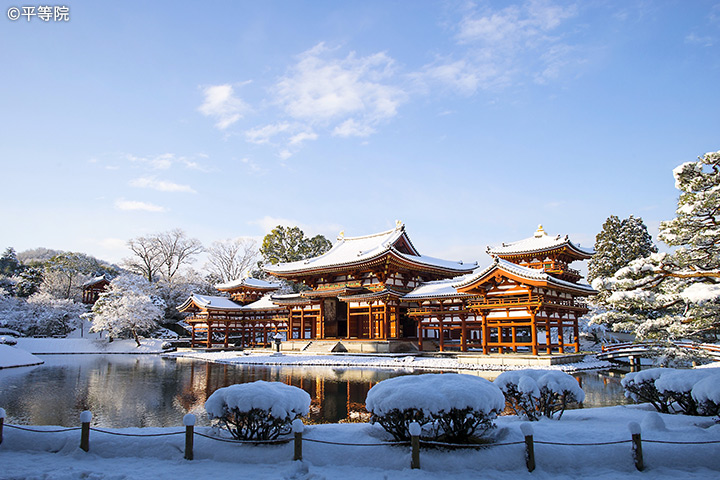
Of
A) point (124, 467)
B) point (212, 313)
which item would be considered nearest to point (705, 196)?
point (124, 467)

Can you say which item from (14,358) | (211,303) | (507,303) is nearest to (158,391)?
(14,358)

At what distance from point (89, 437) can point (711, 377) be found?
1122 centimetres

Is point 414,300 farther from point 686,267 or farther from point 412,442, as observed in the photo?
point 412,442

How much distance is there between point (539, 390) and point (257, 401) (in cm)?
589

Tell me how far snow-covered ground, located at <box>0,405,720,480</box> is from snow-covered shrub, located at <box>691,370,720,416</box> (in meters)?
0.55

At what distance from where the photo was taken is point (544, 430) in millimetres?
8727

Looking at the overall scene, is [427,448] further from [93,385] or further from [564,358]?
[564,358]

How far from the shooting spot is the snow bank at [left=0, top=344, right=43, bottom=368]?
2797 cm

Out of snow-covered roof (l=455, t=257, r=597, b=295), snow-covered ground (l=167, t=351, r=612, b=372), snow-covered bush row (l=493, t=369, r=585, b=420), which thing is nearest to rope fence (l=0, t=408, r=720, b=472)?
snow-covered bush row (l=493, t=369, r=585, b=420)

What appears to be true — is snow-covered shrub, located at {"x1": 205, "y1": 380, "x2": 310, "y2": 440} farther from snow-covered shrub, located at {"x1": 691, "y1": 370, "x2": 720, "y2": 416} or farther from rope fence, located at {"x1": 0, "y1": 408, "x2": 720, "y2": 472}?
snow-covered shrub, located at {"x1": 691, "y1": 370, "x2": 720, "y2": 416}

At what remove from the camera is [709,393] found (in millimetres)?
8562

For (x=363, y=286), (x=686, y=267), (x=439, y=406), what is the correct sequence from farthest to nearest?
1. (x=363, y=286)
2. (x=686, y=267)
3. (x=439, y=406)

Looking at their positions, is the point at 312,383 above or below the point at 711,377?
below

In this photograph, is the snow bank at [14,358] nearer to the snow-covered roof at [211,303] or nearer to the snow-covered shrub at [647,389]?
the snow-covered roof at [211,303]
